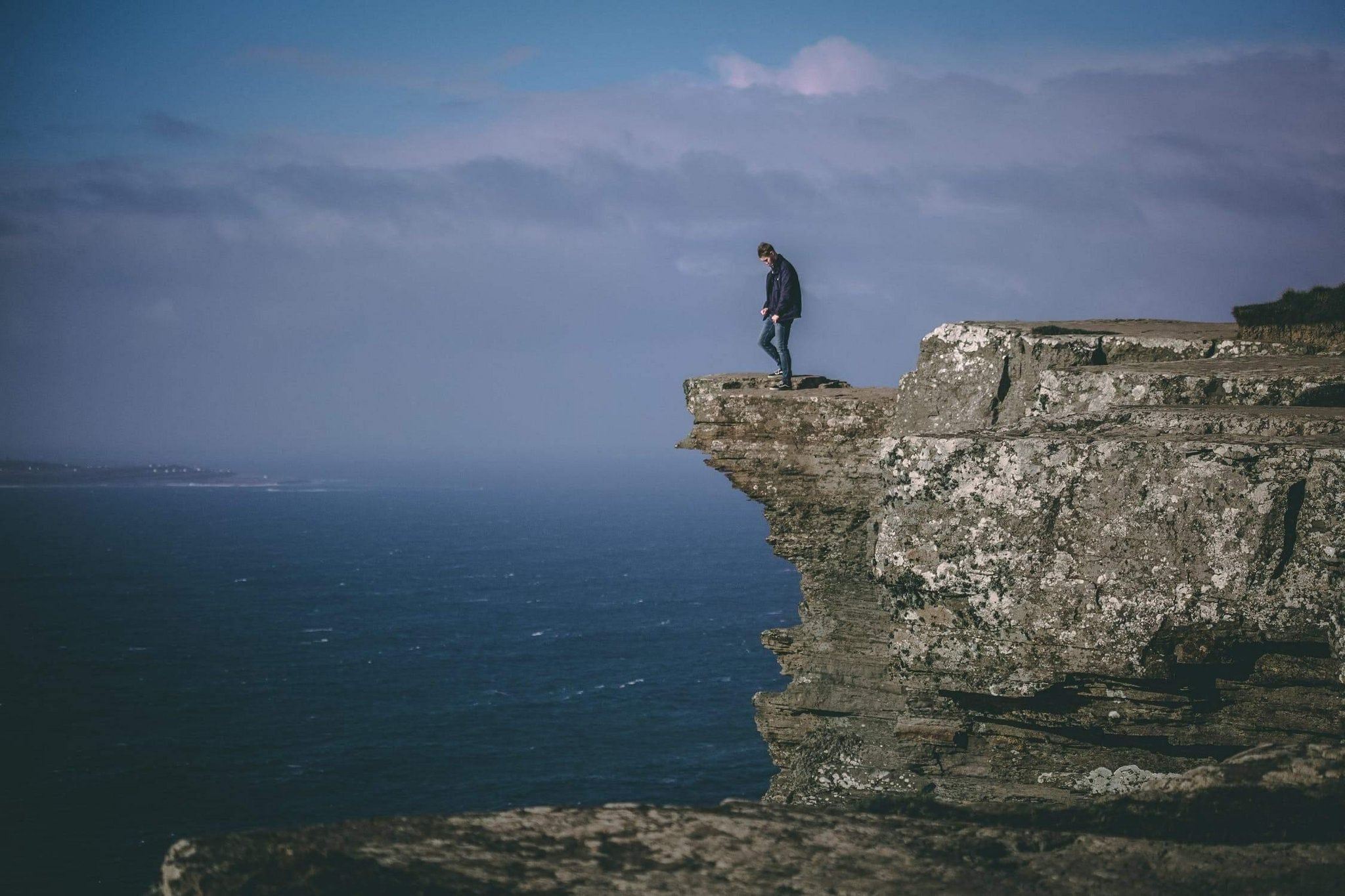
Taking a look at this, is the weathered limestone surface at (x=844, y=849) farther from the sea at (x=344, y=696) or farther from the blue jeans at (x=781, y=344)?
the sea at (x=344, y=696)

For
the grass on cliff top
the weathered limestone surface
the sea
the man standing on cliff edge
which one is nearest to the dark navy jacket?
the man standing on cliff edge

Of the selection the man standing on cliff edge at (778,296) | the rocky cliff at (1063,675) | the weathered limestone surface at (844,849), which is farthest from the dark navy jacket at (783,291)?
the weathered limestone surface at (844,849)

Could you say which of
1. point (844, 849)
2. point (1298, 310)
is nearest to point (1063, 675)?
point (844, 849)

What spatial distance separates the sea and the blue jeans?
1826cm

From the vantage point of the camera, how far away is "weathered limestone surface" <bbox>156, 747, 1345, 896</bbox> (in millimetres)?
3904

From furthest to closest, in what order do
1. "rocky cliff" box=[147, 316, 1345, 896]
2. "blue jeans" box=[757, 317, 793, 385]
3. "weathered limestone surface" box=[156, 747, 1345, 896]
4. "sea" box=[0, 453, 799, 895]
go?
"sea" box=[0, 453, 799, 895] < "blue jeans" box=[757, 317, 793, 385] < "rocky cliff" box=[147, 316, 1345, 896] < "weathered limestone surface" box=[156, 747, 1345, 896]

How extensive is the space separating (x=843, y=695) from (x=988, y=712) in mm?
10540

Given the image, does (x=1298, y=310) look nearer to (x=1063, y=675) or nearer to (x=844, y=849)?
(x=1063, y=675)

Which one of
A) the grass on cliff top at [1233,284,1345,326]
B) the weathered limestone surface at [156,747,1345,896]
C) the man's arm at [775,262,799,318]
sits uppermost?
the man's arm at [775,262,799,318]

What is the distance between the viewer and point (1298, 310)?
12.5 meters

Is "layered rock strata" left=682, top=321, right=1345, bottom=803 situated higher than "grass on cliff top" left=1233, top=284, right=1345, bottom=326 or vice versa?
"grass on cliff top" left=1233, top=284, right=1345, bottom=326

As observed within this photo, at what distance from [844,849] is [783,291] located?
1621 centimetres

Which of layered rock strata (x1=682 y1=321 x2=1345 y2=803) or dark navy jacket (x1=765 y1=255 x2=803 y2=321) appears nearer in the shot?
layered rock strata (x1=682 y1=321 x2=1345 y2=803)

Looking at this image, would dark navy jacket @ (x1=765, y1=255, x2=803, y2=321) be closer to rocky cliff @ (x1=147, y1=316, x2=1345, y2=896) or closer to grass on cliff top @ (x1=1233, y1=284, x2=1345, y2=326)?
rocky cliff @ (x1=147, y1=316, x2=1345, y2=896)
